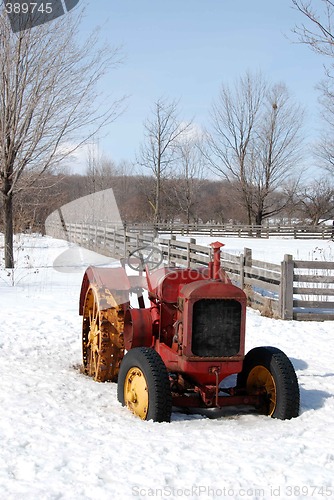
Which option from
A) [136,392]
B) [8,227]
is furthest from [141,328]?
[8,227]

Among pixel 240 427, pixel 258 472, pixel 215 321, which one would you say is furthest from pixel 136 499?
pixel 215 321

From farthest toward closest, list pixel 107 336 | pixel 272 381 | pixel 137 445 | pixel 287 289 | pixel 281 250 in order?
pixel 281 250 → pixel 287 289 → pixel 107 336 → pixel 272 381 → pixel 137 445

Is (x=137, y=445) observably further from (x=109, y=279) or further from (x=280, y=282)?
(x=280, y=282)

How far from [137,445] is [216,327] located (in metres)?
1.22

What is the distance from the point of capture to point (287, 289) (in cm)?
952

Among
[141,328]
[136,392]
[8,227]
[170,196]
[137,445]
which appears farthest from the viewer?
[170,196]

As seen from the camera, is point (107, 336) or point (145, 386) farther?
point (107, 336)

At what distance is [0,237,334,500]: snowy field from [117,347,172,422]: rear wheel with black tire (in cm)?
9

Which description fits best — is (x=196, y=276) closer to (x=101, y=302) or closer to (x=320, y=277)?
(x=101, y=302)

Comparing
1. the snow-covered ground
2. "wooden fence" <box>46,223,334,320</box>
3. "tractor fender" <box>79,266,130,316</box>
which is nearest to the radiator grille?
"tractor fender" <box>79,266,130,316</box>

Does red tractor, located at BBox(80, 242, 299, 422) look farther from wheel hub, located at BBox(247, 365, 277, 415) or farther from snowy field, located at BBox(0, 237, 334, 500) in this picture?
snowy field, located at BBox(0, 237, 334, 500)

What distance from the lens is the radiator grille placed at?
4523mm

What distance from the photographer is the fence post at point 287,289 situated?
9.51 metres

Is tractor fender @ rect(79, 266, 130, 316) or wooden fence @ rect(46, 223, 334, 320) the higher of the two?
tractor fender @ rect(79, 266, 130, 316)
